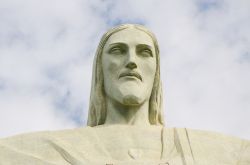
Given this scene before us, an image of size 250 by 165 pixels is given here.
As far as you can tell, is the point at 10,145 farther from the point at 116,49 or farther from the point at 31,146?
the point at 116,49

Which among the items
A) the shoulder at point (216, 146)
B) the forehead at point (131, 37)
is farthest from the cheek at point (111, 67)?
the shoulder at point (216, 146)

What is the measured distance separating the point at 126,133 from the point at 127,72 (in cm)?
147

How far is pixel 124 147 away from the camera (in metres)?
19.7

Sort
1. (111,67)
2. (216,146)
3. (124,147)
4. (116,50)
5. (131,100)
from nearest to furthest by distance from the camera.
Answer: (124,147) < (216,146) < (131,100) < (111,67) < (116,50)

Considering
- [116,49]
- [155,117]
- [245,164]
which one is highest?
[116,49]

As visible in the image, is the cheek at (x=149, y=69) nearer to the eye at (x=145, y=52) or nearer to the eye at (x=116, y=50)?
the eye at (x=145, y=52)

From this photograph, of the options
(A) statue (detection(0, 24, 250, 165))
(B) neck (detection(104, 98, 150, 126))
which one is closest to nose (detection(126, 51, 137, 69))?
(A) statue (detection(0, 24, 250, 165))

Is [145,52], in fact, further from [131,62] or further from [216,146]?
[216,146]

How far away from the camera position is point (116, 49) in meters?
21.3

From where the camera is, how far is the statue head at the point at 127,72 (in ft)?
68.5

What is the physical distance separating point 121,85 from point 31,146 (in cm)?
230

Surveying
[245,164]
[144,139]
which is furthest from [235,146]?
[144,139]

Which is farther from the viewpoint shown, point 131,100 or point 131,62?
point 131,62

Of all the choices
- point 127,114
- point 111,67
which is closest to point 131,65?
point 111,67
